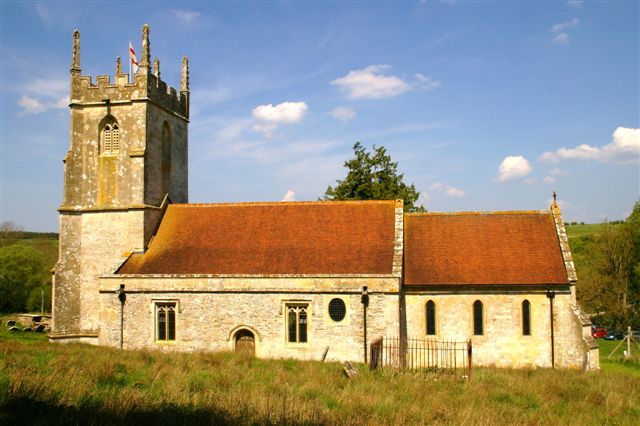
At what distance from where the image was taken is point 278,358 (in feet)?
74.7

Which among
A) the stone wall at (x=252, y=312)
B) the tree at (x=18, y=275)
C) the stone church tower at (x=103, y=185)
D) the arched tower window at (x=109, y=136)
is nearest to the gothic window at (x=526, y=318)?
the stone wall at (x=252, y=312)

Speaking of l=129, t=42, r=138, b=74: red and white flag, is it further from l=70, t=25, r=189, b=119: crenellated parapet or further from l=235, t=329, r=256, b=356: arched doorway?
l=235, t=329, r=256, b=356: arched doorway

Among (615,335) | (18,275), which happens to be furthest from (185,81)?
(615,335)

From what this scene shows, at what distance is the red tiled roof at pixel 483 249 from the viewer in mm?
23594

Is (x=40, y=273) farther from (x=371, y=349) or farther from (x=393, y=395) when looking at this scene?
(x=393, y=395)

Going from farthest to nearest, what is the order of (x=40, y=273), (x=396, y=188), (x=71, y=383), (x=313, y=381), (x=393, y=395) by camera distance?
(x=40, y=273) → (x=396, y=188) → (x=313, y=381) → (x=393, y=395) → (x=71, y=383)

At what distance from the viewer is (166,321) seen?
78.9ft

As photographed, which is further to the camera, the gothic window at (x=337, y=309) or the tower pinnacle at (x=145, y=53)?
the tower pinnacle at (x=145, y=53)

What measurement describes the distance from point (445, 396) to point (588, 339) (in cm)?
1102

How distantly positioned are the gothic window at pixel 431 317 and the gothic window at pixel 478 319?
1632mm

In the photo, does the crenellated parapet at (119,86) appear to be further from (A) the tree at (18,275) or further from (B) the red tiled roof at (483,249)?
(A) the tree at (18,275)

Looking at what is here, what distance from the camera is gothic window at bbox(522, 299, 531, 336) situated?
23.3m

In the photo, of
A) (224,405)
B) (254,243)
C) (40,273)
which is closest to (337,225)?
(254,243)

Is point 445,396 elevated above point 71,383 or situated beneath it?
situated beneath
